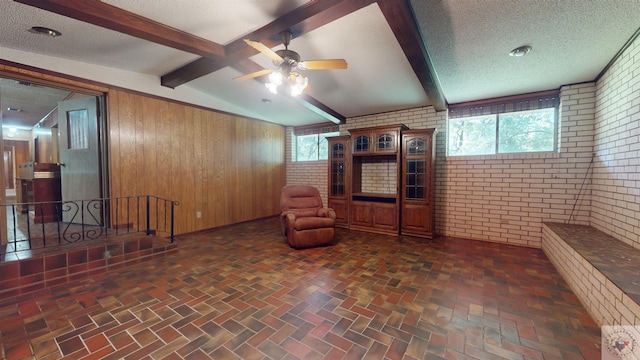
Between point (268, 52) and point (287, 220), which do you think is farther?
point (287, 220)

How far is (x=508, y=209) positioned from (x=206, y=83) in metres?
5.57

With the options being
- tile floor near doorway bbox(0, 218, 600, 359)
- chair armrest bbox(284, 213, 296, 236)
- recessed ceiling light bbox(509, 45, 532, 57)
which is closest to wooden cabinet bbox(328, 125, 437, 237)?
tile floor near doorway bbox(0, 218, 600, 359)

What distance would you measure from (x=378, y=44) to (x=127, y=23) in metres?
2.53

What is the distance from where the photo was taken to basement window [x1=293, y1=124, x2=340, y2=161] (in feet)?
19.8

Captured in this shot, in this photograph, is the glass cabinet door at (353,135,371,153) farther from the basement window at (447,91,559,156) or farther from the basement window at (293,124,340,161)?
the basement window at (447,91,559,156)

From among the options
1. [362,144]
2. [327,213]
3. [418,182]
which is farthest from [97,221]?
[418,182]

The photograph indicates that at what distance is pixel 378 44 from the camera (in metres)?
2.72

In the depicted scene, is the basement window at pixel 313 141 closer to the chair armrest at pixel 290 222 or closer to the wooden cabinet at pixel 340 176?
the wooden cabinet at pixel 340 176

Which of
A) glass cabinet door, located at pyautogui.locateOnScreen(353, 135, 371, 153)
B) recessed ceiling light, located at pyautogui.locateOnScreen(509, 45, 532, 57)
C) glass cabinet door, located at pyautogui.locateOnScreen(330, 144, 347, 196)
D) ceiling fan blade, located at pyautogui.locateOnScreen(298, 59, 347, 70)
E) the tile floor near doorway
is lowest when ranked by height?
the tile floor near doorway

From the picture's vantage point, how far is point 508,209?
3.91 metres

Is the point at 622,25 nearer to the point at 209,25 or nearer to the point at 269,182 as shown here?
the point at 209,25

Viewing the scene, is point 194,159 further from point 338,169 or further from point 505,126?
point 505,126

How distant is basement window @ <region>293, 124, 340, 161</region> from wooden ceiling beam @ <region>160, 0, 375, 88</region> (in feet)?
10.4

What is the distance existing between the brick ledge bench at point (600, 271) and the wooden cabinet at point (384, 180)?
1.73 meters
